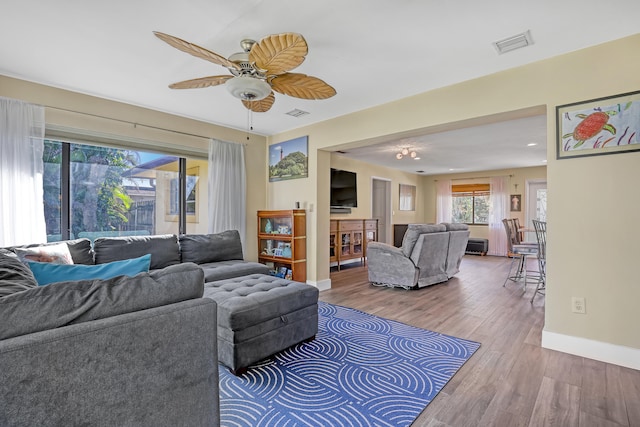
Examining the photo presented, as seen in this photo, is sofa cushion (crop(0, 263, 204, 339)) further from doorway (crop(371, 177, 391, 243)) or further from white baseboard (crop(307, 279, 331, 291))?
doorway (crop(371, 177, 391, 243))

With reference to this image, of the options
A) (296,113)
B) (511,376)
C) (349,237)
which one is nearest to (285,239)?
(296,113)

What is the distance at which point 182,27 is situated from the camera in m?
2.10

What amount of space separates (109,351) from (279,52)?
5.59 ft

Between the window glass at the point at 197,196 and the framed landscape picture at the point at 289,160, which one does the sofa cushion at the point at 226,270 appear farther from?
the framed landscape picture at the point at 289,160

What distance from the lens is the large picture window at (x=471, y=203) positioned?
854cm

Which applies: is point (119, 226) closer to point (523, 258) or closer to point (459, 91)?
point (459, 91)

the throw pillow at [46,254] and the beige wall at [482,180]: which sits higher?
the beige wall at [482,180]

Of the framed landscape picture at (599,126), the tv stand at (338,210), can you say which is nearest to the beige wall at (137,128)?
the tv stand at (338,210)

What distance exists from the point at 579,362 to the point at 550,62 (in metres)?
2.45

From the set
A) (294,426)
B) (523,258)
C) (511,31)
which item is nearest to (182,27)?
(511,31)

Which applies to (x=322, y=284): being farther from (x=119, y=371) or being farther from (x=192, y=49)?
(x=119, y=371)

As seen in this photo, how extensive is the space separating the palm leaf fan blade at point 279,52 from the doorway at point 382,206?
606 cm

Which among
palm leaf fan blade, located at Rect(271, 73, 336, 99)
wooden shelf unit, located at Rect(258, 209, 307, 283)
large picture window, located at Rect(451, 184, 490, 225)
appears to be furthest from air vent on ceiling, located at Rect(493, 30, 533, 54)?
large picture window, located at Rect(451, 184, 490, 225)

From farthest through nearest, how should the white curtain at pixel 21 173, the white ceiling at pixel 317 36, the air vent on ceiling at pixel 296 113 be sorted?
the air vent on ceiling at pixel 296 113
the white curtain at pixel 21 173
the white ceiling at pixel 317 36
